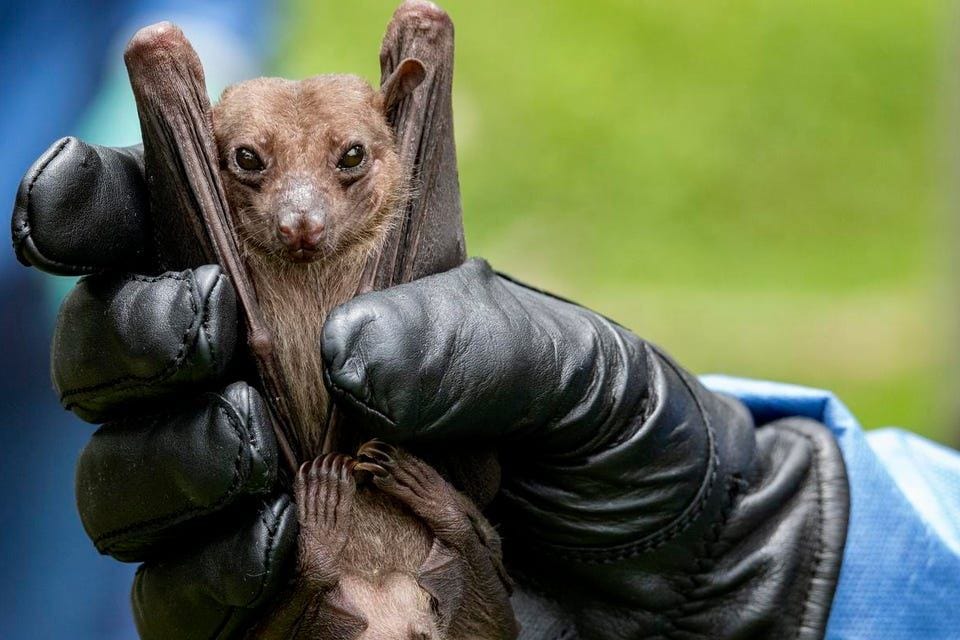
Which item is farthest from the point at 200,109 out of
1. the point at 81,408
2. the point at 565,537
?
the point at 565,537

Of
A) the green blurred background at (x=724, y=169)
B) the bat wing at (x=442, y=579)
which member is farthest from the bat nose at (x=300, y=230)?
the green blurred background at (x=724, y=169)

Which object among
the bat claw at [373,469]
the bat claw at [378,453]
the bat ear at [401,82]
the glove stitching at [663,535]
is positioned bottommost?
the glove stitching at [663,535]

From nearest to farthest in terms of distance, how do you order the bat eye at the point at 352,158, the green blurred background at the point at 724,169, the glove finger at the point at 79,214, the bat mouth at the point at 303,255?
1. the glove finger at the point at 79,214
2. the bat mouth at the point at 303,255
3. the bat eye at the point at 352,158
4. the green blurred background at the point at 724,169

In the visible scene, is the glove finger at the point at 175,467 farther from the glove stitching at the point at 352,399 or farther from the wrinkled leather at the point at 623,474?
the wrinkled leather at the point at 623,474

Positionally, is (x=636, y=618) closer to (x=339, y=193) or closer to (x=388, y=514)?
(x=388, y=514)

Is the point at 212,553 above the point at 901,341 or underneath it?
above

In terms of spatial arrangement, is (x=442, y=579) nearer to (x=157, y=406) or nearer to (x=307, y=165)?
(x=157, y=406)

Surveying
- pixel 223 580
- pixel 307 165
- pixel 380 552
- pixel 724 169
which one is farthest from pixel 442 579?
pixel 724 169
